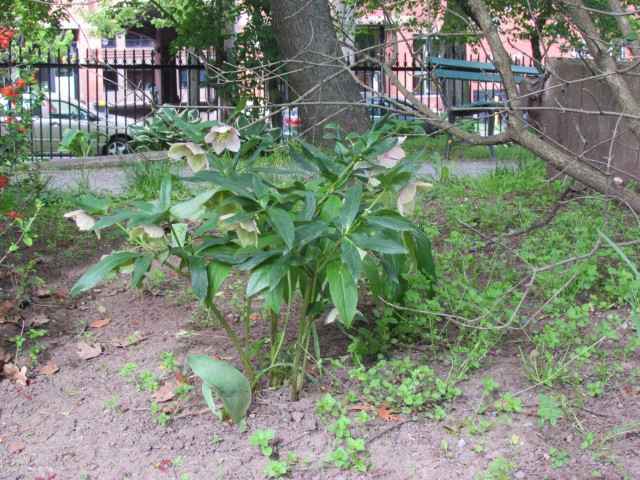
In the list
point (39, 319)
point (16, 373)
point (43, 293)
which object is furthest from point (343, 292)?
point (43, 293)

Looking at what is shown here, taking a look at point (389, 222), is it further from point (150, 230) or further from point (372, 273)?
point (150, 230)

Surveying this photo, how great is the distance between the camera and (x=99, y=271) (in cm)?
256

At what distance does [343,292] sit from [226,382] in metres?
0.52

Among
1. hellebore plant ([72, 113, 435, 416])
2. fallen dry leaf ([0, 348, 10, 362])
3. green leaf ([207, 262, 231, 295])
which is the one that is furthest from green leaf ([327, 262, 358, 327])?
fallen dry leaf ([0, 348, 10, 362])

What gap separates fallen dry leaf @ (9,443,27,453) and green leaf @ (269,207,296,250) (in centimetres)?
127

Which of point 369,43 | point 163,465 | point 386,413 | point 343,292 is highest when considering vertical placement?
point 369,43

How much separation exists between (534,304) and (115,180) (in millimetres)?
5266

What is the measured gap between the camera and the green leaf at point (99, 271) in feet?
8.27

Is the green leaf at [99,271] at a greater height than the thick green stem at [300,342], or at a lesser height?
greater

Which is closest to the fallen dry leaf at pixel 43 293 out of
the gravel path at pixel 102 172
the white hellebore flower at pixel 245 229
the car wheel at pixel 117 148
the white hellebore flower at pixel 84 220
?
the white hellebore flower at pixel 84 220

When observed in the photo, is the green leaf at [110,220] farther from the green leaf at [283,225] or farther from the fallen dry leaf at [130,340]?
the fallen dry leaf at [130,340]

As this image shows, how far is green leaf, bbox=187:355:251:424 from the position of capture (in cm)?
259

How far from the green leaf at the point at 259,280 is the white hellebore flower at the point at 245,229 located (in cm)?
9

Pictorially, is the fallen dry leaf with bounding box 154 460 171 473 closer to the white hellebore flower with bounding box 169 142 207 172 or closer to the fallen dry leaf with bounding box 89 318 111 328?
the white hellebore flower with bounding box 169 142 207 172
